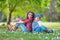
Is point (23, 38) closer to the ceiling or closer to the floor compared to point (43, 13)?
closer to the ceiling

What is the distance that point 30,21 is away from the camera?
42.1 feet

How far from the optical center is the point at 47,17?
4109cm

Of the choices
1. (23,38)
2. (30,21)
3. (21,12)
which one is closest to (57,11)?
(21,12)

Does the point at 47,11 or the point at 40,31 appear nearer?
the point at 40,31

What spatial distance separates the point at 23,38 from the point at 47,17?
1237 inches

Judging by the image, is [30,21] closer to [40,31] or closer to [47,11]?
[40,31]

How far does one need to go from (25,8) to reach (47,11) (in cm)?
1776

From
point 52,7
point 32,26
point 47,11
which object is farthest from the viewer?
point 47,11

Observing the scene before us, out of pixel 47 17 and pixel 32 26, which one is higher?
pixel 32 26

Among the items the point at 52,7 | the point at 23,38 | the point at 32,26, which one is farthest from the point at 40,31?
the point at 52,7

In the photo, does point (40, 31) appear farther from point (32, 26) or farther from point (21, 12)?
point (21, 12)

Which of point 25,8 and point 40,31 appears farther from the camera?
point 25,8

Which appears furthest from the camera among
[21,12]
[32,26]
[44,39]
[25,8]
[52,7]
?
[52,7]

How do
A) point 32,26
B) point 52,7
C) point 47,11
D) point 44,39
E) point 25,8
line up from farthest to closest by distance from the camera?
point 47,11, point 52,7, point 25,8, point 32,26, point 44,39
